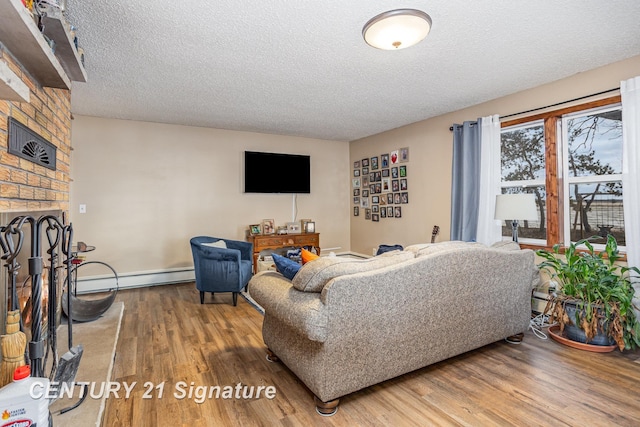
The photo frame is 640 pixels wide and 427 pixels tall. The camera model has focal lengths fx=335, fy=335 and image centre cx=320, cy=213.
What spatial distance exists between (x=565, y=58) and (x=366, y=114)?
2187mm

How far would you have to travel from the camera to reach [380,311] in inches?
74.2

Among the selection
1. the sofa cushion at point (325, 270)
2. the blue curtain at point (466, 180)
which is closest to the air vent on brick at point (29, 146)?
the sofa cushion at point (325, 270)

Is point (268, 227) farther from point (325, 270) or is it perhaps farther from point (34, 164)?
point (325, 270)

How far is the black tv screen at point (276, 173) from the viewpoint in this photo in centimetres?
531

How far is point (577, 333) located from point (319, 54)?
3052 mm

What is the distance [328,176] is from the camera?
6152 mm

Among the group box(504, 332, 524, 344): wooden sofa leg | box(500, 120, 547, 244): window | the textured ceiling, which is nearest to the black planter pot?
box(504, 332, 524, 344): wooden sofa leg

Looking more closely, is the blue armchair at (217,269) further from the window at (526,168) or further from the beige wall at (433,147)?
the window at (526,168)

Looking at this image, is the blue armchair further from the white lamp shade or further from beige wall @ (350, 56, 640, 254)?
the white lamp shade

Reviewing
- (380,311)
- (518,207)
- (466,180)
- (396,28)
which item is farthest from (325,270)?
(466,180)

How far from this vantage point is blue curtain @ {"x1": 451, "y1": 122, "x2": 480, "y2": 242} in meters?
3.92

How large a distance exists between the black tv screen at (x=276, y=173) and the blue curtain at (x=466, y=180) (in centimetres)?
253

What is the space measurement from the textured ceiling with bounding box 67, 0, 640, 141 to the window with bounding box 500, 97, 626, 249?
0.45 m

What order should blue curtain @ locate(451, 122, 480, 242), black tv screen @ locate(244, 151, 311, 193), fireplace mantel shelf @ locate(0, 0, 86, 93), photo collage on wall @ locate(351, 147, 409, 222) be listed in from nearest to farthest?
fireplace mantel shelf @ locate(0, 0, 86, 93) → blue curtain @ locate(451, 122, 480, 242) → photo collage on wall @ locate(351, 147, 409, 222) → black tv screen @ locate(244, 151, 311, 193)
